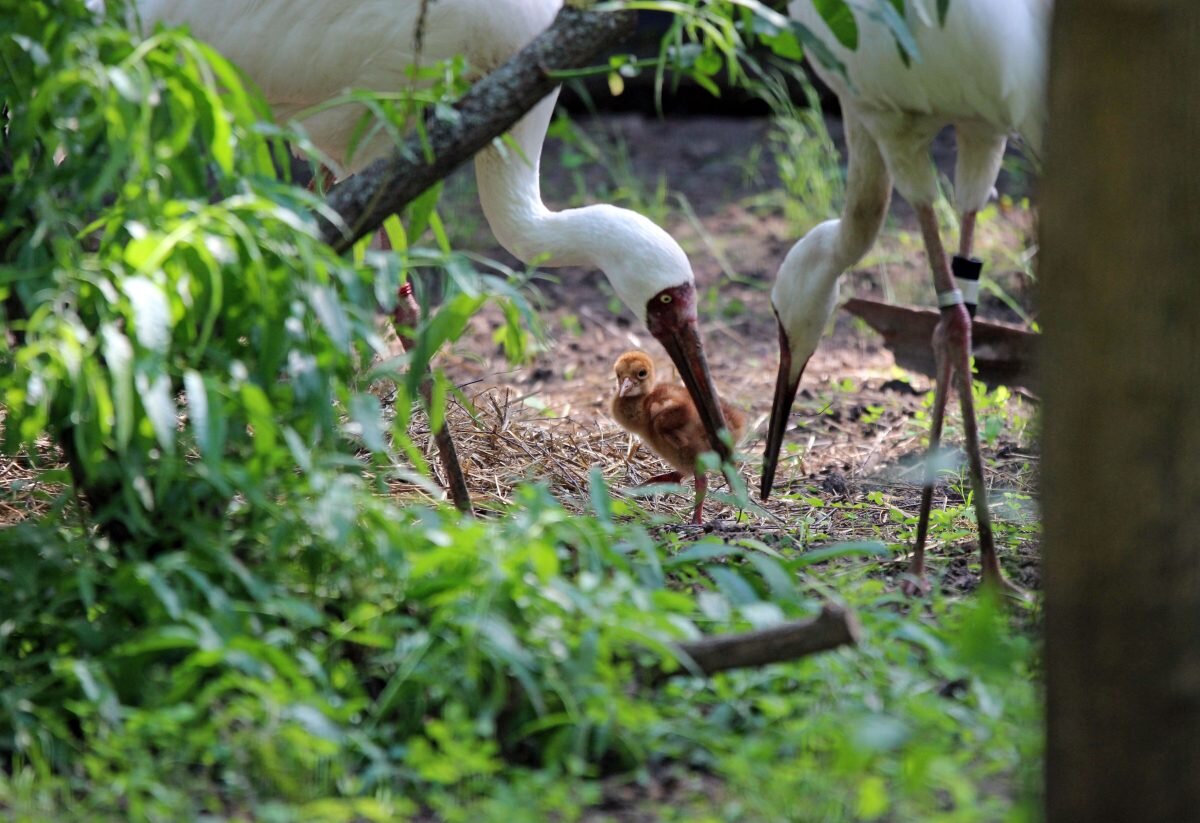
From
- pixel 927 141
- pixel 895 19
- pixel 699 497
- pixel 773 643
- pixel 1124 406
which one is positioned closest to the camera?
pixel 1124 406

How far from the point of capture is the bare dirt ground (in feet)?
13.8

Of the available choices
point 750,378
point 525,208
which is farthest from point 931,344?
point 525,208

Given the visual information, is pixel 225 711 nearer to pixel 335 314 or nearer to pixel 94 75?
pixel 335 314

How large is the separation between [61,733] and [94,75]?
1030 millimetres

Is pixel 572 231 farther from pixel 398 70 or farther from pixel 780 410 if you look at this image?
pixel 780 410

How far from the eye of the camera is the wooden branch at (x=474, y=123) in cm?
289

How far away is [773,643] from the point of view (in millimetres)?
2285

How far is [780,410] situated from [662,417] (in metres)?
0.36

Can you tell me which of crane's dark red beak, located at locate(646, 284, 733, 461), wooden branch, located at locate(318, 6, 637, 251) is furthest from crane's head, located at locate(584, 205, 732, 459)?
wooden branch, located at locate(318, 6, 637, 251)

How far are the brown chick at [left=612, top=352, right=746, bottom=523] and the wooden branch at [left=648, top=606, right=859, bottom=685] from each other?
189cm

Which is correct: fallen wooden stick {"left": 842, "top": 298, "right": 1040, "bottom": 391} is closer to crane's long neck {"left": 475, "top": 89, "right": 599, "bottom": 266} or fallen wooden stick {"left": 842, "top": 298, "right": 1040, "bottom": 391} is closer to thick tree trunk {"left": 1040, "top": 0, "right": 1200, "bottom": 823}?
crane's long neck {"left": 475, "top": 89, "right": 599, "bottom": 266}

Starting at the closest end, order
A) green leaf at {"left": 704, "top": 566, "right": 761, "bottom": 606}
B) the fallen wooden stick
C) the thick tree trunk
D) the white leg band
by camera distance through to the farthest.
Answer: the thick tree trunk → green leaf at {"left": 704, "top": 566, "right": 761, "bottom": 606} → the white leg band → the fallen wooden stick

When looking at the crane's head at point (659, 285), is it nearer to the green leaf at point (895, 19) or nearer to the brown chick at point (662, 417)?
the brown chick at point (662, 417)

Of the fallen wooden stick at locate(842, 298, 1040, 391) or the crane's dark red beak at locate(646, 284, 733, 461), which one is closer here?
the crane's dark red beak at locate(646, 284, 733, 461)
